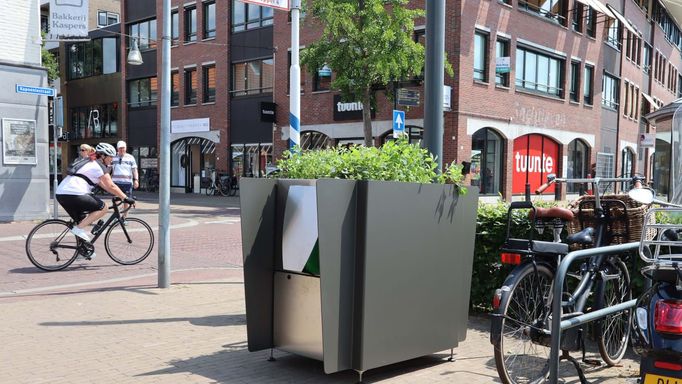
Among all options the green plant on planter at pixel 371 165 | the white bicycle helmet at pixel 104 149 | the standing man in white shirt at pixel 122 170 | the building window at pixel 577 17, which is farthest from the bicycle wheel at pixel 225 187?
the green plant on planter at pixel 371 165

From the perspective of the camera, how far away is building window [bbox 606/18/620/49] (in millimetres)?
32794

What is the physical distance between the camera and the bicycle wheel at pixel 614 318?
15.3 ft

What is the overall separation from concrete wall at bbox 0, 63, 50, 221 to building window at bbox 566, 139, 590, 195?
900 inches

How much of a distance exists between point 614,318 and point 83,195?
22.8 ft

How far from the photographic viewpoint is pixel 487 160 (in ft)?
82.9

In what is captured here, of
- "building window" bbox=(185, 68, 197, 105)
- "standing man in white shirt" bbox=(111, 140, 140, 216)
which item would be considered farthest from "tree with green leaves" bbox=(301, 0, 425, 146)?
"building window" bbox=(185, 68, 197, 105)

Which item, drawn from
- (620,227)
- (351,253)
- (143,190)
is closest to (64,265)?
(351,253)

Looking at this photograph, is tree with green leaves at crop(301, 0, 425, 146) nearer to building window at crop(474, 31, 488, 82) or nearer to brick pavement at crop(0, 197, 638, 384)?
building window at crop(474, 31, 488, 82)

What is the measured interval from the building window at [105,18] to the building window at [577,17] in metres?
29.9

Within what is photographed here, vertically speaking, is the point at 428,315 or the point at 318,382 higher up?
the point at 428,315

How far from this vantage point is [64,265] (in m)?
8.82

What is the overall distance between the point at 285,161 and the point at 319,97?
73.4ft

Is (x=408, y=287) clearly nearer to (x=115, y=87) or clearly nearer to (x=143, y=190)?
(x=143, y=190)

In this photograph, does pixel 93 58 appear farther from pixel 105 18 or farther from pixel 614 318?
pixel 614 318
